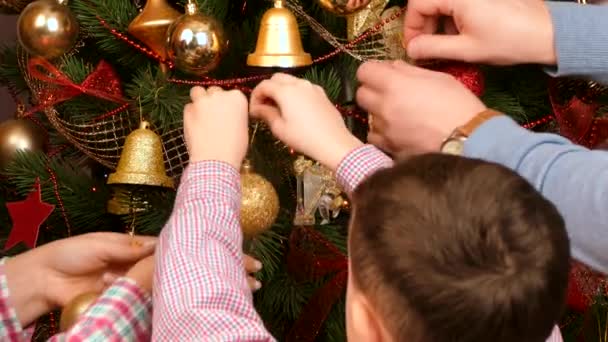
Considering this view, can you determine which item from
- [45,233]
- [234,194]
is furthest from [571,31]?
[45,233]

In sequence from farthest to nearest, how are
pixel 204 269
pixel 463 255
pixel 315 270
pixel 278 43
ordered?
pixel 315 270 → pixel 278 43 → pixel 204 269 → pixel 463 255

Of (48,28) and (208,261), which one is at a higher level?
(48,28)

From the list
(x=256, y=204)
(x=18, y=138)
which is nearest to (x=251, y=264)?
(x=256, y=204)

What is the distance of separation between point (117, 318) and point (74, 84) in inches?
10.3

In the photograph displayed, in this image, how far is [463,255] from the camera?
532 millimetres

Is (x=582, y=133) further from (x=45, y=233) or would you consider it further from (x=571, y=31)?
(x=45, y=233)

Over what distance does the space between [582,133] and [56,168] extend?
0.59 meters

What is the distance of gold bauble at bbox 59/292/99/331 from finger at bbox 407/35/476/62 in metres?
0.39

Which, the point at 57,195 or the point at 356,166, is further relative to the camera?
the point at 57,195

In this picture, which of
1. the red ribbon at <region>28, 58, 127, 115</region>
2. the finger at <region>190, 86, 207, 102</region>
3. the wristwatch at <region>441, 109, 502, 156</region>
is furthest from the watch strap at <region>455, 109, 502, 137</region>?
the red ribbon at <region>28, 58, 127, 115</region>

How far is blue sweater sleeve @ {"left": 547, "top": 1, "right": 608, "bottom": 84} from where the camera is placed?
68cm

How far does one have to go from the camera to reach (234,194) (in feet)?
2.27

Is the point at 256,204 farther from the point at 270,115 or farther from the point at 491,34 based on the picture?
the point at 491,34

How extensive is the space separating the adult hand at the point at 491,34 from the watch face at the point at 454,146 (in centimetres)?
9
